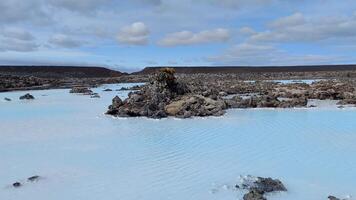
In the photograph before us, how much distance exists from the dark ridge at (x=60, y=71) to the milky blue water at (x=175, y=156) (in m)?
51.3

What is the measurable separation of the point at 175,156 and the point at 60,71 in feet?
209

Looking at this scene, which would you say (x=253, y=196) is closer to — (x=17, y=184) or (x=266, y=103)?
(x=17, y=184)

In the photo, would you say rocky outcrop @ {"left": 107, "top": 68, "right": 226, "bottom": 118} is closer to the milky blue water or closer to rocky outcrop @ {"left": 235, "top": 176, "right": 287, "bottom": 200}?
the milky blue water

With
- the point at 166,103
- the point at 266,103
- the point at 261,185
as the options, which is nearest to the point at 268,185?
the point at 261,185

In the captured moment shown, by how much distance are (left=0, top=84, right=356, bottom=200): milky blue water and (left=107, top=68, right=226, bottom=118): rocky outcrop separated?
808 mm

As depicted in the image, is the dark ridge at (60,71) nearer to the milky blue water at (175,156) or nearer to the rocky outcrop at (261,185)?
the milky blue water at (175,156)

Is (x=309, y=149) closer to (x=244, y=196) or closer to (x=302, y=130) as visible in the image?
(x=302, y=130)

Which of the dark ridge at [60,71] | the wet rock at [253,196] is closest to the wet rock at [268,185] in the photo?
the wet rock at [253,196]

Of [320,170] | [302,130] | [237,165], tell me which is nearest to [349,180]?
[320,170]

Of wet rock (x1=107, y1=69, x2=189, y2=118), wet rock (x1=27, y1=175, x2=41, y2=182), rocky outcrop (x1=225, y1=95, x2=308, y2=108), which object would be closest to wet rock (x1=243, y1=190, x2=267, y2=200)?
wet rock (x1=27, y1=175, x2=41, y2=182)

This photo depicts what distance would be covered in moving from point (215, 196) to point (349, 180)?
85.6 inches

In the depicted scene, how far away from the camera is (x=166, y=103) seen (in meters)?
16.1

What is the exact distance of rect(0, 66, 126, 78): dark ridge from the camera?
6431cm

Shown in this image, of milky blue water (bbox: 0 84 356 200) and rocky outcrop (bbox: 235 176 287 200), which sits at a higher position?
rocky outcrop (bbox: 235 176 287 200)
